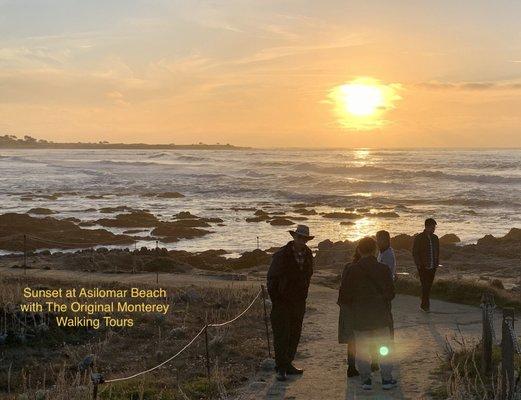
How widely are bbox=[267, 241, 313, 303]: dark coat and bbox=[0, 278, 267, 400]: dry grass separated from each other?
115 cm

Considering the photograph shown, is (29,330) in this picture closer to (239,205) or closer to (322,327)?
(322,327)

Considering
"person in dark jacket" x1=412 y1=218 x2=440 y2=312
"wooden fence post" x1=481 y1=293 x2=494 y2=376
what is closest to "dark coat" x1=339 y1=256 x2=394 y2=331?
"wooden fence post" x1=481 y1=293 x2=494 y2=376

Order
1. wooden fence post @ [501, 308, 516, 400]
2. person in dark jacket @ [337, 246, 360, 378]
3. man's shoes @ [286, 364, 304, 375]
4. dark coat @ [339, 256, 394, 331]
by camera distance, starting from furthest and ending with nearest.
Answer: man's shoes @ [286, 364, 304, 375]
person in dark jacket @ [337, 246, 360, 378]
dark coat @ [339, 256, 394, 331]
wooden fence post @ [501, 308, 516, 400]

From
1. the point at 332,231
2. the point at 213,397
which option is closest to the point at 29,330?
the point at 213,397

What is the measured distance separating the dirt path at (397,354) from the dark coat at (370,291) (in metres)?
0.82

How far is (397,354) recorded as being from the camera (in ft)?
28.6

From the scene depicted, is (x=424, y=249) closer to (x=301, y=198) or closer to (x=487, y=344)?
(x=487, y=344)

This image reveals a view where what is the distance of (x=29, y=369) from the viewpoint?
829 cm

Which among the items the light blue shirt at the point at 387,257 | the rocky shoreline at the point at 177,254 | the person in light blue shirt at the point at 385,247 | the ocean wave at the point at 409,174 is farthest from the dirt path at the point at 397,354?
the ocean wave at the point at 409,174

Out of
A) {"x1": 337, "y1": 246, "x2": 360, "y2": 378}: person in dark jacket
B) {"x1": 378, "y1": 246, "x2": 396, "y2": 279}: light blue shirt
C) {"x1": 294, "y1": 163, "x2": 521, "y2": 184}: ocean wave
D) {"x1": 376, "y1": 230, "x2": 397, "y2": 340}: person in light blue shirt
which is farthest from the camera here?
{"x1": 294, "y1": 163, "x2": 521, "y2": 184}: ocean wave

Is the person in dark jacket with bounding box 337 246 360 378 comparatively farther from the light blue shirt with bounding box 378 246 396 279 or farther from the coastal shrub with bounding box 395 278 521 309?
the coastal shrub with bounding box 395 278 521 309

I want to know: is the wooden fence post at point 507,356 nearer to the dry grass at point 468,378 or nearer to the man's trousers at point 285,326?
the dry grass at point 468,378

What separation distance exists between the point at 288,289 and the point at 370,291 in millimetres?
935

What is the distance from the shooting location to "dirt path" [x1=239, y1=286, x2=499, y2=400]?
23.1ft
